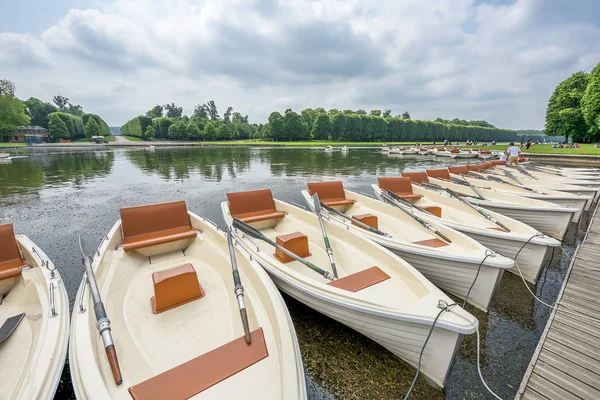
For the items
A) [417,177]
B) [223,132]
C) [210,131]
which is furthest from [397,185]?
[210,131]

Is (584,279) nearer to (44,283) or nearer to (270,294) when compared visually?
(270,294)

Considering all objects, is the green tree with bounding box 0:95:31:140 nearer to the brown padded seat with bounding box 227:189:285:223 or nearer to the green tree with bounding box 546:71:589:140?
the brown padded seat with bounding box 227:189:285:223

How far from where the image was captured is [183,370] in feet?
8.52

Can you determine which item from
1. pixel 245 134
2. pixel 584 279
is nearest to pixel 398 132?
pixel 245 134

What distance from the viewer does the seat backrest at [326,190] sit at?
8.23m

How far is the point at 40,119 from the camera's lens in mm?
84688

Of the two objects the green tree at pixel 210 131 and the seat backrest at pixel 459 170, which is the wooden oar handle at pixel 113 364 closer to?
the seat backrest at pixel 459 170

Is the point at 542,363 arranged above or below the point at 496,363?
above

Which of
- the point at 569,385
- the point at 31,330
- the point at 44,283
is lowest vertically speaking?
the point at 569,385

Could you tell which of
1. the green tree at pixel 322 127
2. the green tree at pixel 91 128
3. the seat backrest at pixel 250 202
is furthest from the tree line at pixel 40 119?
the seat backrest at pixel 250 202

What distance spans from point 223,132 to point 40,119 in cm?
6342

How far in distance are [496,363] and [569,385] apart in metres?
0.75

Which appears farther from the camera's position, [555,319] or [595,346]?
[555,319]

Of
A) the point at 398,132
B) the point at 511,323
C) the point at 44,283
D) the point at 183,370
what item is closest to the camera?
the point at 183,370
